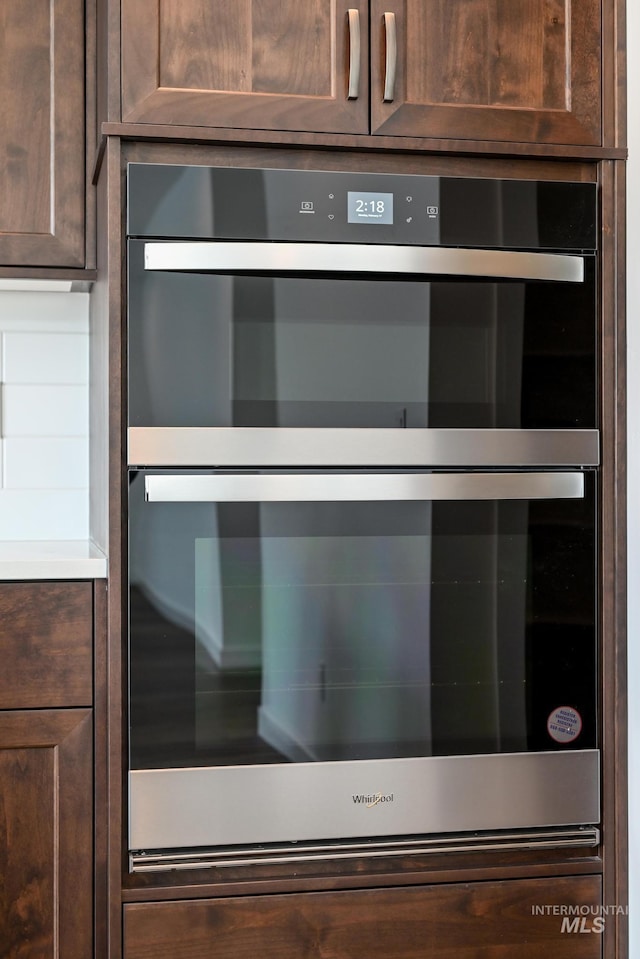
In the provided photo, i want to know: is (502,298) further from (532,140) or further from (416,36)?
(416,36)

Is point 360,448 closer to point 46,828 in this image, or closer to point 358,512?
point 358,512

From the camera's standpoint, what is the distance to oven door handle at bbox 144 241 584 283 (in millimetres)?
1499

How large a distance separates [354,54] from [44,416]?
1.06 metres

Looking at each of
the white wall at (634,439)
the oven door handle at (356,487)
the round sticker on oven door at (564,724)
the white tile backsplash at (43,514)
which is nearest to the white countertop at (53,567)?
the oven door handle at (356,487)

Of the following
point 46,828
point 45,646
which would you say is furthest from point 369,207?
point 46,828

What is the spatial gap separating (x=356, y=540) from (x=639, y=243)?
2.28 ft

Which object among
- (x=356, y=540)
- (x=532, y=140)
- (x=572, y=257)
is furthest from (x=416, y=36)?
(x=356, y=540)

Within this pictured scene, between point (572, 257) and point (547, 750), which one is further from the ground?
point (572, 257)

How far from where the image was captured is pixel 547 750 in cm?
162

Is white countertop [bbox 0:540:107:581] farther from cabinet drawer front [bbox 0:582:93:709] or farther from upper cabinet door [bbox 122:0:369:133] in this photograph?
upper cabinet door [bbox 122:0:369:133]

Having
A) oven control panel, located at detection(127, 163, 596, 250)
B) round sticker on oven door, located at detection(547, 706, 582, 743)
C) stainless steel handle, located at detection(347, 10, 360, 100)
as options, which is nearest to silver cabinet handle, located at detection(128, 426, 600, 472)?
oven control panel, located at detection(127, 163, 596, 250)

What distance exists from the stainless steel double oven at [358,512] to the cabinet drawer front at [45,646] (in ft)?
0.32

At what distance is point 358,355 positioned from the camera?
61.7 inches

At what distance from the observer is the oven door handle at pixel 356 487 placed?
150cm
